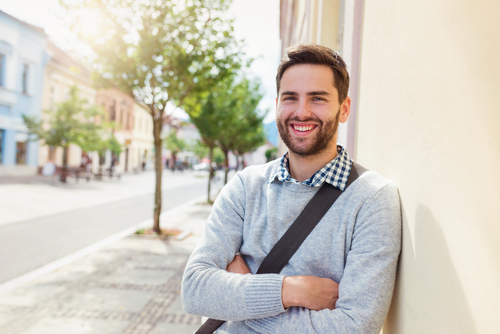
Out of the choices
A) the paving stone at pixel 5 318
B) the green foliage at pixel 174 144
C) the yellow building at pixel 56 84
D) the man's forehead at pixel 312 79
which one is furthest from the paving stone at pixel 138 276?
the green foliage at pixel 174 144

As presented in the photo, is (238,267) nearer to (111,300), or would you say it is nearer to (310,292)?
(310,292)

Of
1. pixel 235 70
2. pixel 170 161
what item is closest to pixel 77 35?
pixel 235 70

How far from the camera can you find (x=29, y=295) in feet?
16.0

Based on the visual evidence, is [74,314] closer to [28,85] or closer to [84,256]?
[84,256]

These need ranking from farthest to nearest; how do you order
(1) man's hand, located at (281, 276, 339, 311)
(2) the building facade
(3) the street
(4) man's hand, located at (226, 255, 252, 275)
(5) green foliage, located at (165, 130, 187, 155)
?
(5) green foliage, located at (165, 130, 187, 155)
(2) the building facade
(3) the street
(4) man's hand, located at (226, 255, 252, 275)
(1) man's hand, located at (281, 276, 339, 311)

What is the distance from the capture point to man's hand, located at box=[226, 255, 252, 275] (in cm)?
194

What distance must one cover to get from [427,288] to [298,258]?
585mm

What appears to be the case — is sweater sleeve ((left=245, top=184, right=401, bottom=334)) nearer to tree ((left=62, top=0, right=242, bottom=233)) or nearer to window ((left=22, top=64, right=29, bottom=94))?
tree ((left=62, top=0, right=242, bottom=233))

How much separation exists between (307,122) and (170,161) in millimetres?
59941

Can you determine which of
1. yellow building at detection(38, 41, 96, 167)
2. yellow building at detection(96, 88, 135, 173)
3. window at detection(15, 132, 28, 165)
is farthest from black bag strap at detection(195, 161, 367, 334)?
yellow building at detection(96, 88, 135, 173)

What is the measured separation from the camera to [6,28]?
25484 millimetres

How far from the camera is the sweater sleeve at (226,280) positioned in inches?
67.4

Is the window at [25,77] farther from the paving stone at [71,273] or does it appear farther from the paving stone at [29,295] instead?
the paving stone at [29,295]

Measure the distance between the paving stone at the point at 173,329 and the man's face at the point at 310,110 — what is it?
2870 millimetres
